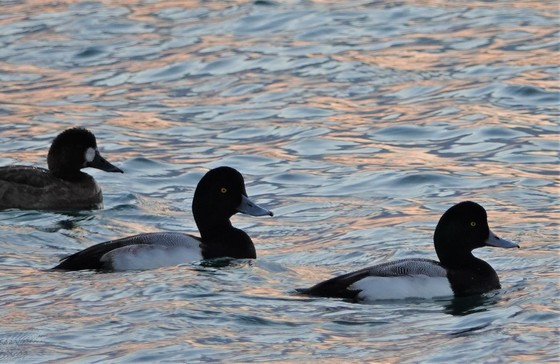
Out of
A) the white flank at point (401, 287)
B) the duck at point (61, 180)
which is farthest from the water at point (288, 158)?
the duck at point (61, 180)

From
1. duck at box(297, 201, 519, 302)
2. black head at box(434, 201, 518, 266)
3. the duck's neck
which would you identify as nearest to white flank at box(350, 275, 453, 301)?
duck at box(297, 201, 519, 302)

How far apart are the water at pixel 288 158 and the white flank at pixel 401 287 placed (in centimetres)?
8

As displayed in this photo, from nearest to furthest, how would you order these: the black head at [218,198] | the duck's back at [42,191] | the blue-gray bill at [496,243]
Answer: the blue-gray bill at [496,243]
the black head at [218,198]
the duck's back at [42,191]

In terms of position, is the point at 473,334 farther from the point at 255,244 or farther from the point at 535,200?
the point at 535,200

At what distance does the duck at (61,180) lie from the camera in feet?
46.3

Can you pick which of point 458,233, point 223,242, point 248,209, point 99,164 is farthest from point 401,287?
point 99,164

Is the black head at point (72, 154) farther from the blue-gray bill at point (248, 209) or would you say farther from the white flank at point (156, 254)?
the white flank at point (156, 254)

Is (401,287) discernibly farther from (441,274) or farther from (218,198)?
(218,198)

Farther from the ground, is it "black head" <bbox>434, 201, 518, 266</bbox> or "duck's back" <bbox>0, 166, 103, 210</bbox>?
"black head" <bbox>434, 201, 518, 266</bbox>

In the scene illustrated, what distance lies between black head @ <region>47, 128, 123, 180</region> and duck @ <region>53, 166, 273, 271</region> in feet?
9.69

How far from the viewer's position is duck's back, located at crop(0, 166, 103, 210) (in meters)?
A: 14.1

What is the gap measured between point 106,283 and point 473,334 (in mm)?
2697

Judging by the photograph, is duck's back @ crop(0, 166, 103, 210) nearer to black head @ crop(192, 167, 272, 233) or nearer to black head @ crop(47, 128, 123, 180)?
black head @ crop(47, 128, 123, 180)

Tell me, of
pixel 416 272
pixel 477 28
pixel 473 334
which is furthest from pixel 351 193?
pixel 477 28
